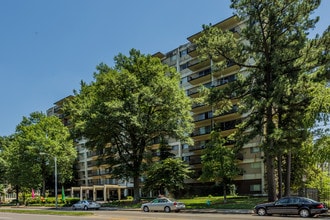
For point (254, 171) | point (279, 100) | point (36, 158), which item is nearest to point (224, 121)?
point (254, 171)

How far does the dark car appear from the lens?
2240 centimetres

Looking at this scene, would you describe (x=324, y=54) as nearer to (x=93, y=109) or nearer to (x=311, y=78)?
(x=311, y=78)

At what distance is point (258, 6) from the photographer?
1215 inches

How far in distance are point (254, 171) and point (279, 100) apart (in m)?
23.5

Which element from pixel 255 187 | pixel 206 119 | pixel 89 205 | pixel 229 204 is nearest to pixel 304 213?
pixel 229 204

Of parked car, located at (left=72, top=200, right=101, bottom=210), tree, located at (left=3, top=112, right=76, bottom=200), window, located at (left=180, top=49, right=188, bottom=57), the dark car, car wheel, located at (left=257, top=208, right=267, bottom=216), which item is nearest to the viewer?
the dark car

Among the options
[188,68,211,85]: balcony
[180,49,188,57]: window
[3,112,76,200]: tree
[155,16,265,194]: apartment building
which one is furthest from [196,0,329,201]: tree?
[3,112,76,200]: tree

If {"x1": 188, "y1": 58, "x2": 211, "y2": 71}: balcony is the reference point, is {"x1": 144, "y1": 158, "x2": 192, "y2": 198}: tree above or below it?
below

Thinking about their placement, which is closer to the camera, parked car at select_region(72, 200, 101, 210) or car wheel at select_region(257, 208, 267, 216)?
car wheel at select_region(257, 208, 267, 216)

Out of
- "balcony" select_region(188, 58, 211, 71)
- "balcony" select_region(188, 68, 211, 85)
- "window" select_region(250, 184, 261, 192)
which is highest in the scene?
"balcony" select_region(188, 58, 211, 71)

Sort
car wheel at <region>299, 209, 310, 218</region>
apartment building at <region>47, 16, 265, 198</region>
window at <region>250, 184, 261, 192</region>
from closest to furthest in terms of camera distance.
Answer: car wheel at <region>299, 209, 310, 218</region>, window at <region>250, 184, 261, 192</region>, apartment building at <region>47, 16, 265, 198</region>

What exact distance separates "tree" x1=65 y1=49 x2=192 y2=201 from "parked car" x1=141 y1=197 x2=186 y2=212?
9.90 metres

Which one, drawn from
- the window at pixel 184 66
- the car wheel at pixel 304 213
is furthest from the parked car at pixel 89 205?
the window at pixel 184 66

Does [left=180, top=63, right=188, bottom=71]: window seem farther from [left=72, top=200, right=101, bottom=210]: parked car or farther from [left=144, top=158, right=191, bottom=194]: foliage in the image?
[left=72, top=200, right=101, bottom=210]: parked car
